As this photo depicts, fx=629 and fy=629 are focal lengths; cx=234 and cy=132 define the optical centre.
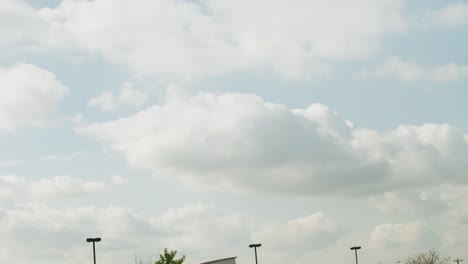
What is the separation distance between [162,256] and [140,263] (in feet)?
100

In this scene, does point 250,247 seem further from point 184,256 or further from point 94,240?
point 94,240

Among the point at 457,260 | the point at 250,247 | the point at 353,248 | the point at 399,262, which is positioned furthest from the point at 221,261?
the point at 457,260

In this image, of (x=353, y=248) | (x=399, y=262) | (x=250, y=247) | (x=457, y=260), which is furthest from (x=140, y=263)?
(x=457, y=260)

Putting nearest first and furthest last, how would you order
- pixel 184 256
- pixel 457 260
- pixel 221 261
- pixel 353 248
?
pixel 184 256 → pixel 221 261 → pixel 353 248 → pixel 457 260

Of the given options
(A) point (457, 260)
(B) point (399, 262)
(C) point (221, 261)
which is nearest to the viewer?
(C) point (221, 261)

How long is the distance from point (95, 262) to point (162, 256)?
19.2ft

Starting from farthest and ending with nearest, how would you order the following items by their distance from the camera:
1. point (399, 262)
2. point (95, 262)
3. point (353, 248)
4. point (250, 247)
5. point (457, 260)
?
point (457, 260), point (399, 262), point (353, 248), point (250, 247), point (95, 262)

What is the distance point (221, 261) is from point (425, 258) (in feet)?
170

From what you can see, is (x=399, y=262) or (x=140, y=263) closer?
(x=140, y=263)

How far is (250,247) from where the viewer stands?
244ft

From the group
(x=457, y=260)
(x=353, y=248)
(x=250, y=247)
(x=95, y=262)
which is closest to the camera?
(x=95, y=262)

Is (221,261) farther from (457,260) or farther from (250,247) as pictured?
(457,260)

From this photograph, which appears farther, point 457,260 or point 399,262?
point 457,260

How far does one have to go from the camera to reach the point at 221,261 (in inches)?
2721
